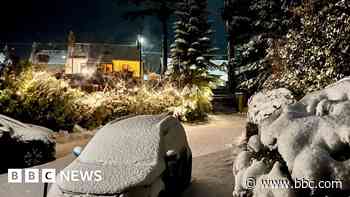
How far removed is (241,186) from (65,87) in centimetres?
1388

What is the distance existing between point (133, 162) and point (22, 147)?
5.15 meters

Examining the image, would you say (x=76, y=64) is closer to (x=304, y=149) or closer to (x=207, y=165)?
(x=207, y=165)

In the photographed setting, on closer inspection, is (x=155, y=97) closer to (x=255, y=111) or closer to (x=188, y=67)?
(x=188, y=67)

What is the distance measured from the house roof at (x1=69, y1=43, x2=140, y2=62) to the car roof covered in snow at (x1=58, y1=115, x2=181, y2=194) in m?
25.6

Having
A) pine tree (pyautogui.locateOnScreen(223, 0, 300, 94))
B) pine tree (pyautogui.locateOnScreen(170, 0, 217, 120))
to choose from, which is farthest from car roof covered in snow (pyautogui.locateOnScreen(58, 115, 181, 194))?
pine tree (pyautogui.locateOnScreen(170, 0, 217, 120))

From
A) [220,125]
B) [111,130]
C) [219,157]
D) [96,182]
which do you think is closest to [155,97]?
[220,125]

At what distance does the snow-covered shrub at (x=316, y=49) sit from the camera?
9.47 metres

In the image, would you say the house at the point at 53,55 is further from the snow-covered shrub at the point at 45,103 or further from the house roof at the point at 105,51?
the snow-covered shrub at the point at 45,103

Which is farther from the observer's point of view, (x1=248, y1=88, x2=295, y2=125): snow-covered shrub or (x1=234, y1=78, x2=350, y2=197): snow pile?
(x1=248, y1=88, x2=295, y2=125): snow-covered shrub

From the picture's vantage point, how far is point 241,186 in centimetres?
467

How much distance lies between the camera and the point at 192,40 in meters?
23.0

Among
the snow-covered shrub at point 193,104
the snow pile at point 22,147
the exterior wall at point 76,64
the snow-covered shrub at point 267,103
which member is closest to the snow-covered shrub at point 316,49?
the snow-covered shrub at point 267,103

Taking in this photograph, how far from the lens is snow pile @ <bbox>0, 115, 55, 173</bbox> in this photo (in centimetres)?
979

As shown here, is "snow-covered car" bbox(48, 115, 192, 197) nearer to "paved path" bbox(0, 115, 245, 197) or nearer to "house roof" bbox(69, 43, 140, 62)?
"paved path" bbox(0, 115, 245, 197)
